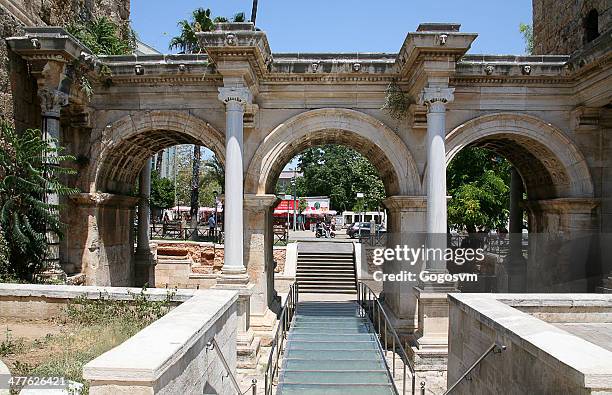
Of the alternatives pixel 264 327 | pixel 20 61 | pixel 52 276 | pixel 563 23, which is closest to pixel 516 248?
pixel 563 23

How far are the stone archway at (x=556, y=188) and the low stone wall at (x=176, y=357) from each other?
22.3 feet

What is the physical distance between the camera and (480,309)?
5.95 m

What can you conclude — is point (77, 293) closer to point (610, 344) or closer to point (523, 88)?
point (610, 344)

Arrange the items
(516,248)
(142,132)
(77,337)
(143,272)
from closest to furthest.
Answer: (77,337), (142,132), (516,248), (143,272)

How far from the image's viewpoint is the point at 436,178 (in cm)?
974

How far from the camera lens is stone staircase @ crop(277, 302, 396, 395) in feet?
24.7

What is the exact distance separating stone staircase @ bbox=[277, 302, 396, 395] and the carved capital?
20.5ft

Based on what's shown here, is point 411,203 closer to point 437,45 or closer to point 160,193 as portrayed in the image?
point 437,45

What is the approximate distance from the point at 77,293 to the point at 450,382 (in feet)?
17.1

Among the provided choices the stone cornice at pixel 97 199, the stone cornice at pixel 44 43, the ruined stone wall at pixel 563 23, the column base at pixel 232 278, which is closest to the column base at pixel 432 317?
the column base at pixel 232 278

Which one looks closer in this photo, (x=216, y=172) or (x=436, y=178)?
(x=436, y=178)

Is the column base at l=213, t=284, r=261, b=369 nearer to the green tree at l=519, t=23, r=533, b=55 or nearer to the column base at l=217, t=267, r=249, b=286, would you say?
the column base at l=217, t=267, r=249, b=286

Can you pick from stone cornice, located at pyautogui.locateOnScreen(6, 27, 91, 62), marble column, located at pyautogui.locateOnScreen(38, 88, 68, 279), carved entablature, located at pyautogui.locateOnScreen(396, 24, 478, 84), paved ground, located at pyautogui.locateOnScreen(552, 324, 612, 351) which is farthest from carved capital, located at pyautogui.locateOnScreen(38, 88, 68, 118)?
paved ground, located at pyautogui.locateOnScreen(552, 324, 612, 351)

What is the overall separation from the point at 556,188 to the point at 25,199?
1090cm
